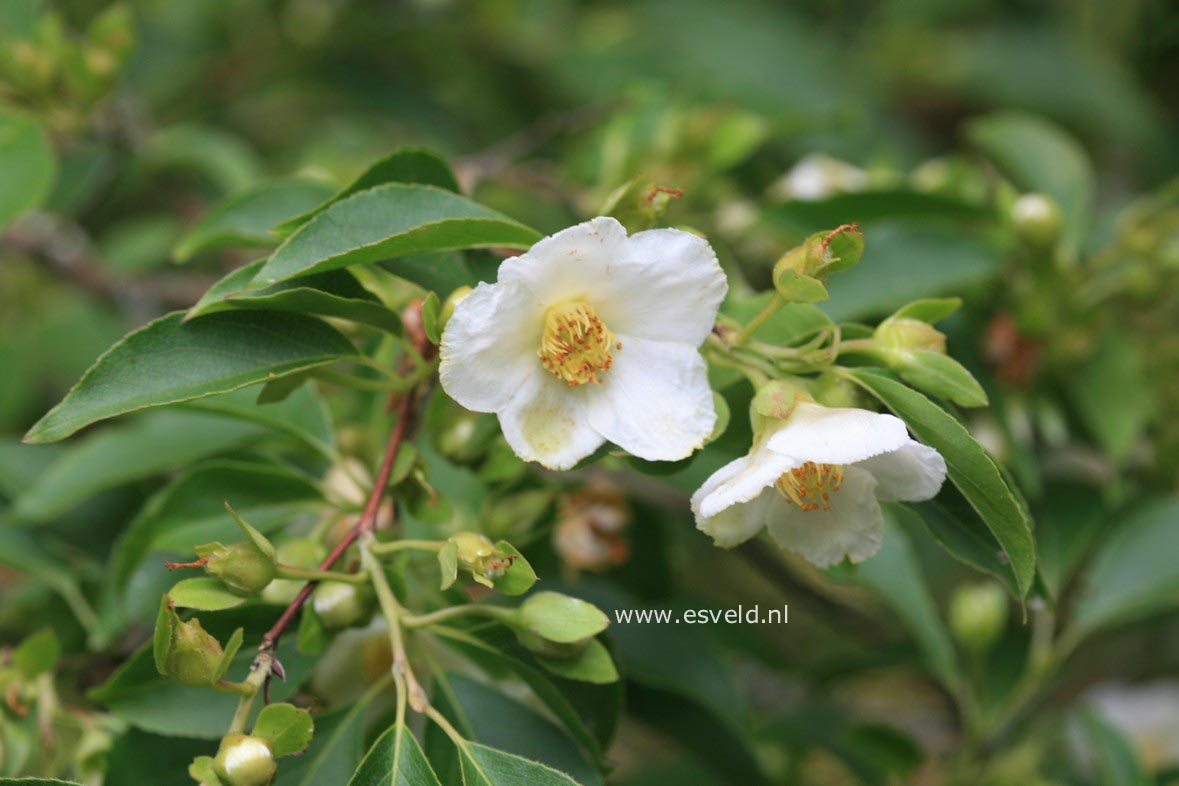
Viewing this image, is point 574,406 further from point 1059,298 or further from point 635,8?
point 635,8

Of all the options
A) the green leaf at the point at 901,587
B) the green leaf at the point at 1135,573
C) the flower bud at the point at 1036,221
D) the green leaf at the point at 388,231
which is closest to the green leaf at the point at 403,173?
the green leaf at the point at 388,231

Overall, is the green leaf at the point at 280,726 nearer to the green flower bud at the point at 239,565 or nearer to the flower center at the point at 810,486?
the green flower bud at the point at 239,565

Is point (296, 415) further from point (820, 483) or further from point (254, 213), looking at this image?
point (820, 483)


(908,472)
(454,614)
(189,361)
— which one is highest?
(189,361)

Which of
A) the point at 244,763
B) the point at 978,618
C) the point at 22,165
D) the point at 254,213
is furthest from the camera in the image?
the point at 978,618

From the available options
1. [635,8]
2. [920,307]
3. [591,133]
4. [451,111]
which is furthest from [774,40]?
[920,307]

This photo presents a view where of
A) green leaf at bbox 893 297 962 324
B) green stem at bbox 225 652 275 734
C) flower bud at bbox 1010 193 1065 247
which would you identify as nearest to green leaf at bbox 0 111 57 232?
green stem at bbox 225 652 275 734

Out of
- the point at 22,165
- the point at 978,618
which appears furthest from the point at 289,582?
the point at 978,618

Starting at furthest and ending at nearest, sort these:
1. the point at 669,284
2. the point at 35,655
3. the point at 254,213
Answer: the point at 254,213 < the point at 35,655 < the point at 669,284
